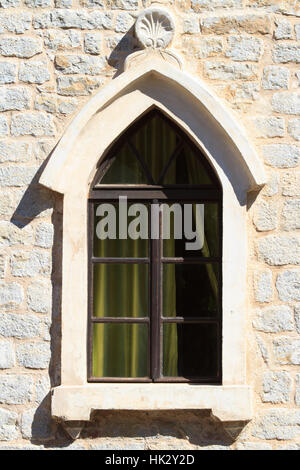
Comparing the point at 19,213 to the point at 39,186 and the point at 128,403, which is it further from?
the point at 128,403

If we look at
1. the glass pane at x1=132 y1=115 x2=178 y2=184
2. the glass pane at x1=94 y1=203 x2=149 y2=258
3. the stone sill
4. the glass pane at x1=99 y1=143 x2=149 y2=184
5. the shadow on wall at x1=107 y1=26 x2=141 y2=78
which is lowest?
the stone sill

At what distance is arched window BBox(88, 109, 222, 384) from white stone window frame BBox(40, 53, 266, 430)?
11 centimetres

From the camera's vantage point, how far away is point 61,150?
16.4 ft

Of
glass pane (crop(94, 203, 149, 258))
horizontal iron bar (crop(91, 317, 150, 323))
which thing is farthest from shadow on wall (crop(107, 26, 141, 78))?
horizontal iron bar (crop(91, 317, 150, 323))

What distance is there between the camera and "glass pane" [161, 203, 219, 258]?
17.0ft

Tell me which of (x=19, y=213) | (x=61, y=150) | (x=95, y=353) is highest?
(x=61, y=150)

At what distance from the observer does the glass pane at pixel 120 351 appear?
5152 millimetres

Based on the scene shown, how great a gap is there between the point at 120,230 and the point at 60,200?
47 centimetres

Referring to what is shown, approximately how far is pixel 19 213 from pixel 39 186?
0.23m

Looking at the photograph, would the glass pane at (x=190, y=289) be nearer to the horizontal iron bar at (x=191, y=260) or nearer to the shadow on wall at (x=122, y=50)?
Answer: the horizontal iron bar at (x=191, y=260)

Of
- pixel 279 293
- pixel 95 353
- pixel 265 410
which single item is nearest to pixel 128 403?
pixel 95 353

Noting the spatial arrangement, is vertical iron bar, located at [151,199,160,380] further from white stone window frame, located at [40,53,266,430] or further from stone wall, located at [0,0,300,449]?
stone wall, located at [0,0,300,449]

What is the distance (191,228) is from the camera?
5199mm

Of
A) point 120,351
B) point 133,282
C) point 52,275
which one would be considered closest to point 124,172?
point 133,282
